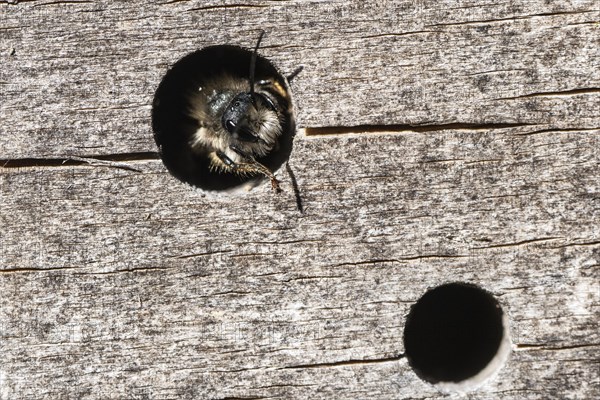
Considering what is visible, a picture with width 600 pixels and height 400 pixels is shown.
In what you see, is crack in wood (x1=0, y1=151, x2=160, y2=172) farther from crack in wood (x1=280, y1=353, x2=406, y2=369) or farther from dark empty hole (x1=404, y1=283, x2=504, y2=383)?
dark empty hole (x1=404, y1=283, x2=504, y2=383)

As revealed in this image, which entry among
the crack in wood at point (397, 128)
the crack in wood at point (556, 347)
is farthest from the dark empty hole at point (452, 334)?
the crack in wood at point (397, 128)

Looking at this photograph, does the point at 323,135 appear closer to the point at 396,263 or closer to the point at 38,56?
the point at 396,263

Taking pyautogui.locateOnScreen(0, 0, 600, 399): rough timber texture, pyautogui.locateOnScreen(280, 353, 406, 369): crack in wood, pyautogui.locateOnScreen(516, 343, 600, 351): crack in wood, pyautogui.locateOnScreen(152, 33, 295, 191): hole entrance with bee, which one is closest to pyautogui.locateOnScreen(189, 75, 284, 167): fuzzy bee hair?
pyautogui.locateOnScreen(152, 33, 295, 191): hole entrance with bee

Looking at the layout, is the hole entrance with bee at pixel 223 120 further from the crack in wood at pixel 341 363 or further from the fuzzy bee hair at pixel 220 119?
the crack in wood at pixel 341 363

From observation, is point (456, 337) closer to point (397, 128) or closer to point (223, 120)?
point (397, 128)

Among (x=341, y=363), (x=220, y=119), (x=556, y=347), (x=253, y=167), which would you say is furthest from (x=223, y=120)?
(x=556, y=347)
